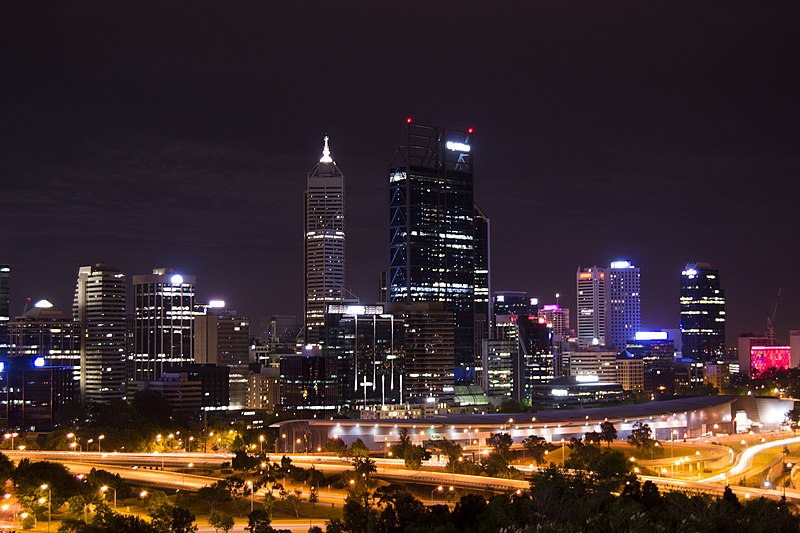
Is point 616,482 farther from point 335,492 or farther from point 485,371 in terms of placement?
point 485,371

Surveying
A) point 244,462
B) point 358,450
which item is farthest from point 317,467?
point 358,450

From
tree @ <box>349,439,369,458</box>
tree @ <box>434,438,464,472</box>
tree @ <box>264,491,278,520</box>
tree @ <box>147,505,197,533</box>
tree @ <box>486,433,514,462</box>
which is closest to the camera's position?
tree @ <box>147,505,197,533</box>

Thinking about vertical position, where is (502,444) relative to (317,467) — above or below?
above

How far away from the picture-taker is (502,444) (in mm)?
95250

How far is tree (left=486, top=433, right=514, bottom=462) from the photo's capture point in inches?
3701

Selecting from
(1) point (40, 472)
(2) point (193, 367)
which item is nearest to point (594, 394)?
(2) point (193, 367)

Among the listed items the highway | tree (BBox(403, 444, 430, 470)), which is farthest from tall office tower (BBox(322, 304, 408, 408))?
tree (BBox(403, 444, 430, 470))

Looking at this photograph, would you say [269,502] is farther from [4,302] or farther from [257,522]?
[4,302]

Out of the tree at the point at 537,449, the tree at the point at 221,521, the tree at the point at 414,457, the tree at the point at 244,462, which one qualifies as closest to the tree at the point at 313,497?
the tree at the point at 244,462

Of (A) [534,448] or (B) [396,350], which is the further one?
(B) [396,350]

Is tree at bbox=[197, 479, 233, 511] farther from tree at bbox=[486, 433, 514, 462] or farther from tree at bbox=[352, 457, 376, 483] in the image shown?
tree at bbox=[486, 433, 514, 462]

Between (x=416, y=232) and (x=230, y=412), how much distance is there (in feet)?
176

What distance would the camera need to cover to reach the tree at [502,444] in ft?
308

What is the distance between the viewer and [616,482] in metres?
63.4
